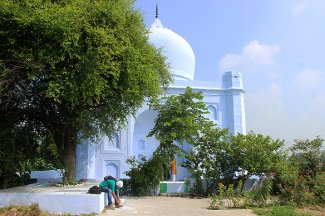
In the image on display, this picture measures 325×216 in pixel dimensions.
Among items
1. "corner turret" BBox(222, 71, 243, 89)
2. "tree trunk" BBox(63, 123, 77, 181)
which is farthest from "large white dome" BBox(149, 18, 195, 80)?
"tree trunk" BBox(63, 123, 77, 181)

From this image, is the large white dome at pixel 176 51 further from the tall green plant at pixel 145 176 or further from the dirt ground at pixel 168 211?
the dirt ground at pixel 168 211

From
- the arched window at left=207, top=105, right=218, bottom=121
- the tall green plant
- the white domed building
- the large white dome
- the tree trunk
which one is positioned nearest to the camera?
the tree trunk

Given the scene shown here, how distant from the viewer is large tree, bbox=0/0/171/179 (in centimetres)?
1066

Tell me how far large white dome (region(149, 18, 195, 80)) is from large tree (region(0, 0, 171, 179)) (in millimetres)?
10930

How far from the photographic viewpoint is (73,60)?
1164 centimetres

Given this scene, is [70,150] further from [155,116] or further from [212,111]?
[212,111]

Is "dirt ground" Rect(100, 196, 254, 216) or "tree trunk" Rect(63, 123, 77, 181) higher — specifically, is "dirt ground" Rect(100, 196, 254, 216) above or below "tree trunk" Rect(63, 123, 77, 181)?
below

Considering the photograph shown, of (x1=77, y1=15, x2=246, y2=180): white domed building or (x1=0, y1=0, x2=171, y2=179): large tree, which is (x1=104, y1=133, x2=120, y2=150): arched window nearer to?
(x1=77, y1=15, x2=246, y2=180): white domed building

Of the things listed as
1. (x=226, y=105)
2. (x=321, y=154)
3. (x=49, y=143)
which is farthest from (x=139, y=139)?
(x=321, y=154)

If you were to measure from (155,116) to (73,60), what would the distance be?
12.2 metres

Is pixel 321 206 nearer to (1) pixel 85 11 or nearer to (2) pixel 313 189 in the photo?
(2) pixel 313 189

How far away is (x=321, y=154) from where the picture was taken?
13.9m

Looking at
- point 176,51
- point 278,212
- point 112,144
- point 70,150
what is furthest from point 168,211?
point 176,51

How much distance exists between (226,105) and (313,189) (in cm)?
1155
